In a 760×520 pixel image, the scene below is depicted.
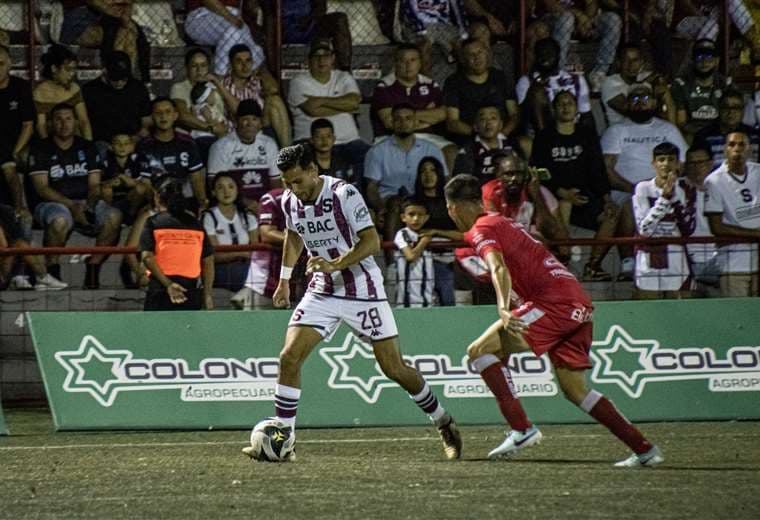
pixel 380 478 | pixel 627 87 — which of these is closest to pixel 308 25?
pixel 627 87

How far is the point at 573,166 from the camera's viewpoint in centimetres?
1534

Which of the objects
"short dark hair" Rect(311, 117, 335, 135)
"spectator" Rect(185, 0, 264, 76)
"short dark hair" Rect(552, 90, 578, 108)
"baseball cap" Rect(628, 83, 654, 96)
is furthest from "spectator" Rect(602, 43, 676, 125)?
"spectator" Rect(185, 0, 264, 76)

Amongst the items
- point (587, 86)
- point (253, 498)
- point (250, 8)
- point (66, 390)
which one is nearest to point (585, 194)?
point (587, 86)

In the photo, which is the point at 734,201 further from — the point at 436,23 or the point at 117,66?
the point at 117,66

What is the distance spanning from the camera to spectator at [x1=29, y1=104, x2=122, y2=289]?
14.7m

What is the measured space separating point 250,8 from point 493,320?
6323 mm

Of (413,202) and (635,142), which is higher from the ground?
(635,142)

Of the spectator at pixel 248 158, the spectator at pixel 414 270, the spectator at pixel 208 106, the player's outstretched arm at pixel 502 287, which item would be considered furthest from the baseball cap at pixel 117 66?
the player's outstretched arm at pixel 502 287

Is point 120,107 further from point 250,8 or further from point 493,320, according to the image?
point 493,320

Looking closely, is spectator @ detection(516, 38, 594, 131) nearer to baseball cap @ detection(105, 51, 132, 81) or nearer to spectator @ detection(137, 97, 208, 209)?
spectator @ detection(137, 97, 208, 209)

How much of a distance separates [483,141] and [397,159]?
1.01m

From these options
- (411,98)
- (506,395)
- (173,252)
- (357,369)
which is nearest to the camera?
(506,395)

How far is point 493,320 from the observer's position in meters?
12.3

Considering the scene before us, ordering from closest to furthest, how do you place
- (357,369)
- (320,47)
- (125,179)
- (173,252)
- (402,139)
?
(357,369) → (173,252) → (125,179) → (402,139) → (320,47)
